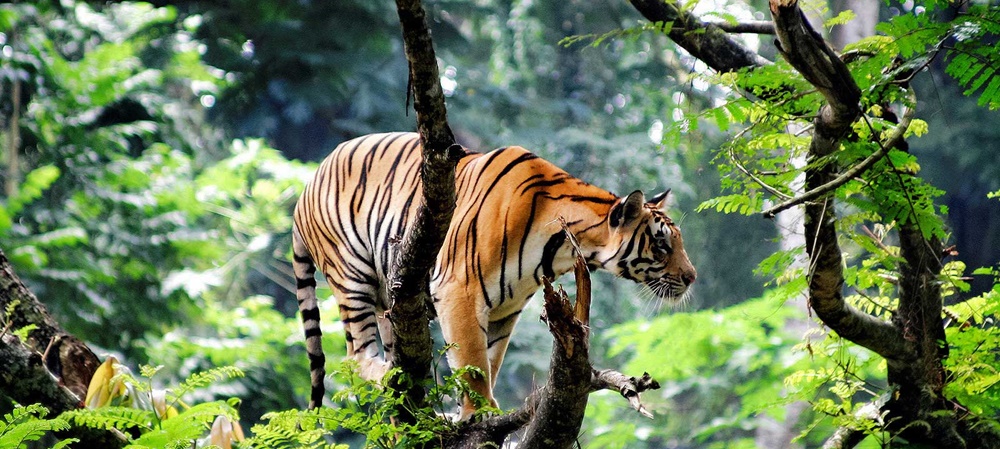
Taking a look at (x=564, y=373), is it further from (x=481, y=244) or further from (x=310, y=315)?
(x=310, y=315)

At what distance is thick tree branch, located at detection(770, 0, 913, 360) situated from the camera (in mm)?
3232

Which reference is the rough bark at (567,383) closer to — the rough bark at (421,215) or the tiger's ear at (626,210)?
the rough bark at (421,215)

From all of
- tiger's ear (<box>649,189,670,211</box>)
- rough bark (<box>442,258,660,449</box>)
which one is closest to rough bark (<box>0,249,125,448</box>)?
rough bark (<box>442,258,660,449</box>)

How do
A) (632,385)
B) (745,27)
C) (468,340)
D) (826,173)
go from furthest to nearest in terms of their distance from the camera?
1. (468,340)
2. (745,27)
3. (826,173)
4. (632,385)

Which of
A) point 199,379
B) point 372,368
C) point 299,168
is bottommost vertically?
point 199,379

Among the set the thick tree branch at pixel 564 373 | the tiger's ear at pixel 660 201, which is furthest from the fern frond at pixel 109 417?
the tiger's ear at pixel 660 201

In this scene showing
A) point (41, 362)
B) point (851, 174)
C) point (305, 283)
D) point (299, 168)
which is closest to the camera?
point (851, 174)

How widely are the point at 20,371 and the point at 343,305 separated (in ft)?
5.12

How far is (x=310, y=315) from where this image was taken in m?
5.17

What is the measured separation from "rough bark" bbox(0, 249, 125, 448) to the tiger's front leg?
150 centimetres

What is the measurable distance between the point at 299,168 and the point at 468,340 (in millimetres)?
7638

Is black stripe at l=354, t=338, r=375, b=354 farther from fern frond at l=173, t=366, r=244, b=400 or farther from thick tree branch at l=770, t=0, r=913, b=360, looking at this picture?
thick tree branch at l=770, t=0, r=913, b=360

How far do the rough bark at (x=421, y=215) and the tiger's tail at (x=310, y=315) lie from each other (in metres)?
0.97

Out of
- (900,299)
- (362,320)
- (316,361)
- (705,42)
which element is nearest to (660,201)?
(705,42)
